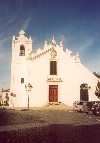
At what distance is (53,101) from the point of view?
41406 millimetres

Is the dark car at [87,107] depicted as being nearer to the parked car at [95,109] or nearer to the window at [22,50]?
the parked car at [95,109]

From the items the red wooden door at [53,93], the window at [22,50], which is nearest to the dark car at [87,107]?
the red wooden door at [53,93]

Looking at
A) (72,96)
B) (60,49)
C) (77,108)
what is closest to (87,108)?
(77,108)

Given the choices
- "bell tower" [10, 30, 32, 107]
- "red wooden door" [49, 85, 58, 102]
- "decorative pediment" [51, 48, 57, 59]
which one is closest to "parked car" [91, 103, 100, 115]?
"red wooden door" [49, 85, 58, 102]

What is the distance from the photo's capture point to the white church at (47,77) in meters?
41.3

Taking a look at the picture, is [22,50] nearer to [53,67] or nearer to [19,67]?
[19,67]

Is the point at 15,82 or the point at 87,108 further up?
the point at 15,82

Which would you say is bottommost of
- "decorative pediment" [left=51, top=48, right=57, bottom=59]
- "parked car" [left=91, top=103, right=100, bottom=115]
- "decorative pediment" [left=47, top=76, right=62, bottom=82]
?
"parked car" [left=91, top=103, right=100, bottom=115]

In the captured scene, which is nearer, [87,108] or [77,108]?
[87,108]

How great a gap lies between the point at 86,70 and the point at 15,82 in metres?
11.2

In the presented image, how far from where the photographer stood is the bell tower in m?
41.7

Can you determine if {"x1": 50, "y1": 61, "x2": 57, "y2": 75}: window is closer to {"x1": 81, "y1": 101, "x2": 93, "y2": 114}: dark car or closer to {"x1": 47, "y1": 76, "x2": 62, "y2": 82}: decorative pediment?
{"x1": 47, "y1": 76, "x2": 62, "y2": 82}: decorative pediment

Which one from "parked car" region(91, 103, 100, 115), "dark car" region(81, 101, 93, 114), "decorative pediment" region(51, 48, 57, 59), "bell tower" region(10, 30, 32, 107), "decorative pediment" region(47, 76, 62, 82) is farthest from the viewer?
"decorative pediment" region(51, 48, 57, 59)

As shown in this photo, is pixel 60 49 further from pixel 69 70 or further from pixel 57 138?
pixel 57 138
